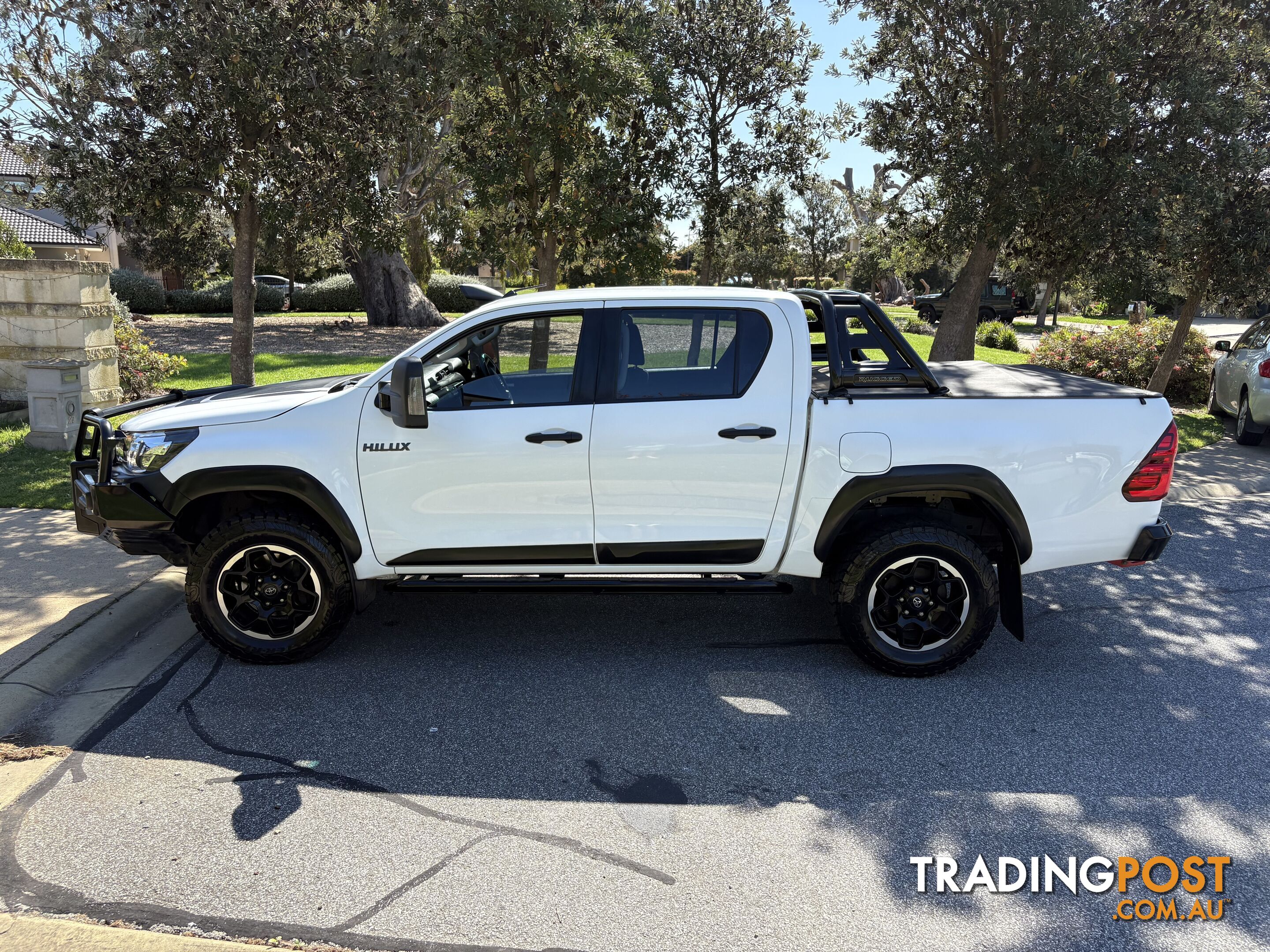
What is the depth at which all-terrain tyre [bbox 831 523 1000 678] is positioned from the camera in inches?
192

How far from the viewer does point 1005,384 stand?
541 centimetres

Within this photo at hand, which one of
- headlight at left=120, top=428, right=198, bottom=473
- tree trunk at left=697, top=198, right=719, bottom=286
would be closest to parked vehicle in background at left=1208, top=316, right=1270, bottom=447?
tree trunk at left=697, top=198, right=719, bottom=286

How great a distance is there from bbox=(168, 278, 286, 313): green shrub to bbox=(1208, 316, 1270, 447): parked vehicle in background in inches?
1088

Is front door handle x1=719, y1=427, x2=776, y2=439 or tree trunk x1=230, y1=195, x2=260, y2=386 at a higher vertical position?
tree trunk x1=230, y1=195, x2=260, y2=386

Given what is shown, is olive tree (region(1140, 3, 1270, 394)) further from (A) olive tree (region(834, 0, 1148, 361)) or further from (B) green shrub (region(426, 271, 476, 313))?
(B) green shrub (region(426, 271, 476, 313))

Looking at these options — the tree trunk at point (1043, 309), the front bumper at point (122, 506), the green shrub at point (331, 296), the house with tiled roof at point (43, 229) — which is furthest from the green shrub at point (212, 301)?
the front bumper at point (122, 506)

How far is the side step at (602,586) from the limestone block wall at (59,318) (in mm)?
7164

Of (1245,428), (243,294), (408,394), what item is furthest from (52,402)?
(1245,428)

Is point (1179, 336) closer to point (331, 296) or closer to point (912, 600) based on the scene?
point (912, 600)

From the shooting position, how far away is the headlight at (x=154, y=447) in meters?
4.97

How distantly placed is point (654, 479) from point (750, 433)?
52 centimetres

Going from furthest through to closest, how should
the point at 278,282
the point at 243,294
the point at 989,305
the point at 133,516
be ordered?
the point at 278,282 < the point at 989,305 < the point at 243,294 < the point at 133,516

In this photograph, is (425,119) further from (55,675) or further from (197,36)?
(55,675)

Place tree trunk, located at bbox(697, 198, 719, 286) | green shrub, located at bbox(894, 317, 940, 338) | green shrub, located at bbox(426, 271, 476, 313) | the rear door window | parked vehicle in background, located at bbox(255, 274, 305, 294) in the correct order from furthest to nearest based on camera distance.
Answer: parked vehicle in background, located at bbox(255, 274, 305, 294)
green shrub, located at bbox(426, 271, 476, 313)
green shrub, located at bbox(894, 317, 940, 338)
tree trunk, located at bbox(697, 198, 719, 286)
the rear door window
